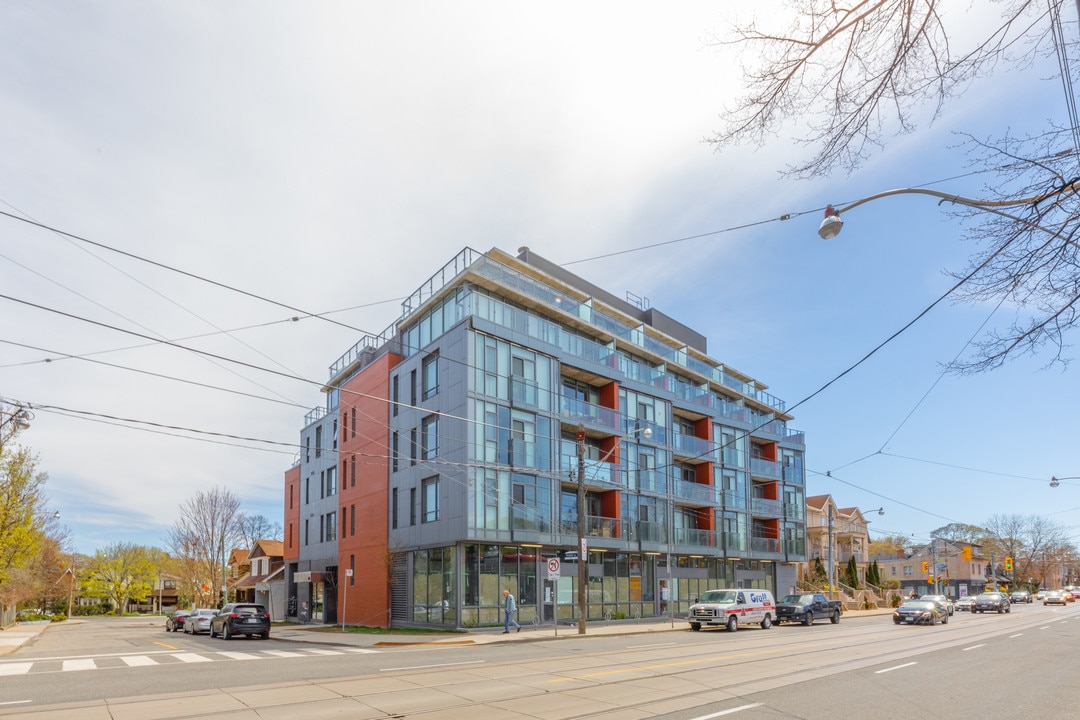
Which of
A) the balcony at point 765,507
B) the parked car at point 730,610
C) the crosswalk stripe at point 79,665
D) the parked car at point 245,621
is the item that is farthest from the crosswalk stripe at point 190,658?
the balcony at point 765,507

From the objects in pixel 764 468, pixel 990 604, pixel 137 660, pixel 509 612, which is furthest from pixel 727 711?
pixel 990 604

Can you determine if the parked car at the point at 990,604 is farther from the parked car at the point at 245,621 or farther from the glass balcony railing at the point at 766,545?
the parked car at the point at 245,621

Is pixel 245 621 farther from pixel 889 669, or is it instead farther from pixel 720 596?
pixel 889 669

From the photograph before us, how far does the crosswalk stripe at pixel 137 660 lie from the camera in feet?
60.6

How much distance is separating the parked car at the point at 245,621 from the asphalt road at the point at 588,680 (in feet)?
29.0

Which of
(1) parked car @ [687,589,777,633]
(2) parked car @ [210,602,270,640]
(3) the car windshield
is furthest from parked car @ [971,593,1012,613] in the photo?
(2) parked car @ [210,602,270,640]

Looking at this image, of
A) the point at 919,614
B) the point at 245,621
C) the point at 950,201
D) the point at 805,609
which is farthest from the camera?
the point at 805,609

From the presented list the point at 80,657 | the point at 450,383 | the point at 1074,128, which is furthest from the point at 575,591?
the point at 1074,128

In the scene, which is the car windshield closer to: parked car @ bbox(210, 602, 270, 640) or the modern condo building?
the modern condo building

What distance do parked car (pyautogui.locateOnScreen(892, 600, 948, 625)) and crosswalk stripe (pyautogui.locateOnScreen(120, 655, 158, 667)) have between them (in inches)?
1239

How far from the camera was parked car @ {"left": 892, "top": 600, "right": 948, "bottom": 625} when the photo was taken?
1358 inches

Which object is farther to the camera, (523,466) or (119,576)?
(119,576)

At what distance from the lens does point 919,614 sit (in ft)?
113

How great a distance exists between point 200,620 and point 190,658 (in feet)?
60.5
